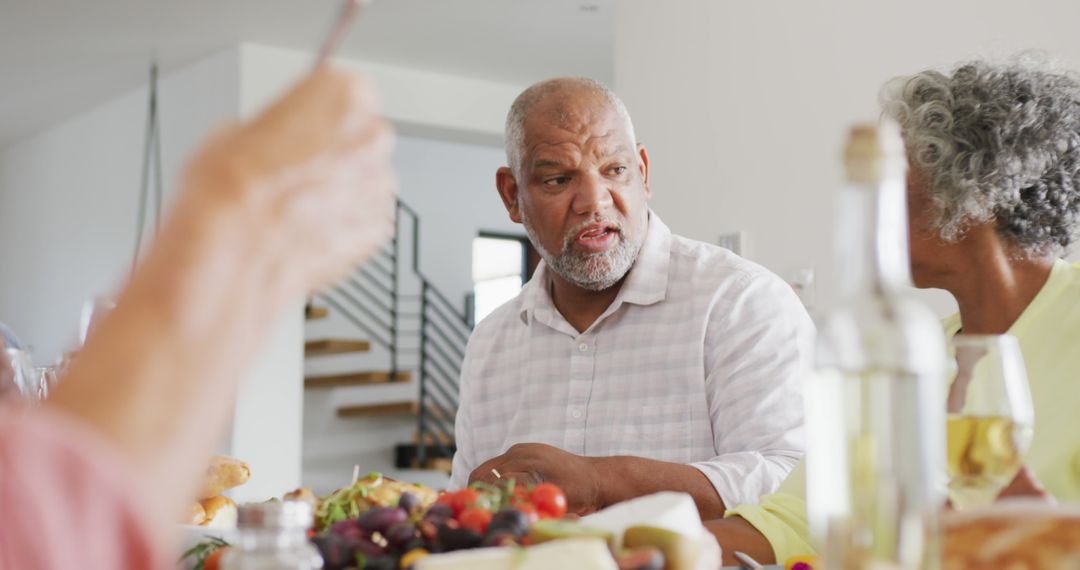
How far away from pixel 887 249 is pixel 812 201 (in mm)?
3143

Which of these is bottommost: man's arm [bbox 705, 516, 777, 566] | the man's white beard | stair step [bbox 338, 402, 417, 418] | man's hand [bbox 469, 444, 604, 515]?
stair step [bbox 338, 402, 417, 418]

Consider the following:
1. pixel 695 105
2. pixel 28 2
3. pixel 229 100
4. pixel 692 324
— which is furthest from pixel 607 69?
pixel 692 324

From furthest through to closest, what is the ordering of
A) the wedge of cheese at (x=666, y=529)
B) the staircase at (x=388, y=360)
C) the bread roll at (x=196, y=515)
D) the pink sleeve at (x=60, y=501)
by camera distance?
the staircase at (x=388, y=360) < the bread roll at (x=196, y=515) < the wedge of cheese at (x=666, y=529) < the pink sleeve at (x=60, y=501)

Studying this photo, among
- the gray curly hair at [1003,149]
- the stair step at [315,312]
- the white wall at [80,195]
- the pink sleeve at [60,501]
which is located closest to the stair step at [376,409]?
the stair step at [315,312]

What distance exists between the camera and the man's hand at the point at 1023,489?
3.05ft

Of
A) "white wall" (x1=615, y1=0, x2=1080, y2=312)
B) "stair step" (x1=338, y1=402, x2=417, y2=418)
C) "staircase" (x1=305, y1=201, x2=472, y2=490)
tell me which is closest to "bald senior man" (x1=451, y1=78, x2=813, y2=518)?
"white wall" (x1=615, y1=0, x2=1080, y2=312)

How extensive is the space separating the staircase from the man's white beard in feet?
21.6

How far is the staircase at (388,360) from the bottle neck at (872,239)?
8.28 m

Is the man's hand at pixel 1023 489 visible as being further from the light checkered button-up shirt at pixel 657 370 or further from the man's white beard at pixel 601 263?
the man's white beard at pixel 601 263

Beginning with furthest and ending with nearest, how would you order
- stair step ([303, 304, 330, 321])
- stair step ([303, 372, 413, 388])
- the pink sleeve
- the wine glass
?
1. stair step ([303, 372, 413, 388])
2. stair step ([303, 304, 330, 321])
3. the wine glass
4. the pink sleeve

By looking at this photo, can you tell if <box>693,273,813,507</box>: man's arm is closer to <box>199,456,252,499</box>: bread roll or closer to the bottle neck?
<box>199,456,252,499</box>: bread roll

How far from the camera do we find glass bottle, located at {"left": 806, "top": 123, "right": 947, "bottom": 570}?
0.64m

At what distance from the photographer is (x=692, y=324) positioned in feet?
7.36

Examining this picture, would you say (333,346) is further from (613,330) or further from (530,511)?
(530,511)
